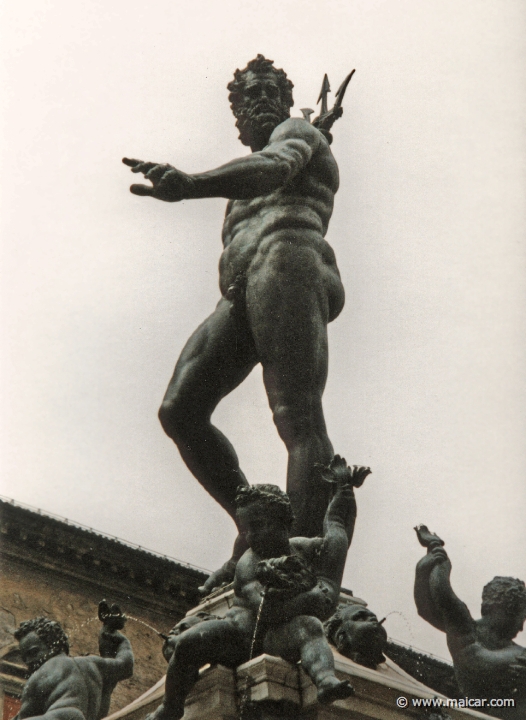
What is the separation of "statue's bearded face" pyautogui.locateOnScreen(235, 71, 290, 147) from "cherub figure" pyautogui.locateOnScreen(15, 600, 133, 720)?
279 centimetres

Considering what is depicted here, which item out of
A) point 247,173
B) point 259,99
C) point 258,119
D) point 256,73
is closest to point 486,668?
point 247,173

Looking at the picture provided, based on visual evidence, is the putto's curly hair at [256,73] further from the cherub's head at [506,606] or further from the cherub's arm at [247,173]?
the cherub's head at [506,606]

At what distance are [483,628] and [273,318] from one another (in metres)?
1.86

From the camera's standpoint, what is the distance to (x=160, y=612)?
28.0 meters

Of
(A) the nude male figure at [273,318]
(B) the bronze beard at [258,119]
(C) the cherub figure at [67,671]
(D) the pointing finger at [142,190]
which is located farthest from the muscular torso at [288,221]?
(C) the cherub figure at [67,671]

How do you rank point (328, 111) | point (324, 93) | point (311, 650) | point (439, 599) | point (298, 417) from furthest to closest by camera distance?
point (324, 93) → point (328, 111) → point (298, 417) → point (439, 599) → point (311, 650)

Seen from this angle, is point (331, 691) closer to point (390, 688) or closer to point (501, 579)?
point (390, 688)

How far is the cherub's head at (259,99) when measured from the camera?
7.38 m

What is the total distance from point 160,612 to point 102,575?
4.88 ft

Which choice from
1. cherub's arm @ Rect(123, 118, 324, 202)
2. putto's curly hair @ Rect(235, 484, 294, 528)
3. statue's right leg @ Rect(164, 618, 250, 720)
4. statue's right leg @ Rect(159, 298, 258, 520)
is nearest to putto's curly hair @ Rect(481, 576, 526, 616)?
statue's right leg @ Rect(159, 298, 258, 520)

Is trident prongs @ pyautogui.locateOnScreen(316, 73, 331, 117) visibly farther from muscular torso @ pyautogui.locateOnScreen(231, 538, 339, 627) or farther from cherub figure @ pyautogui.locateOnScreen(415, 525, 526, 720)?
muscular torso @ pyautogui.locateOnScreen(231, 538, 339, 627)

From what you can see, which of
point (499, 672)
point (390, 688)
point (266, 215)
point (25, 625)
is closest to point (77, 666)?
point (25, 625)

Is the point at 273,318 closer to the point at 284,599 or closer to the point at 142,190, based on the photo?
the point at 142,190

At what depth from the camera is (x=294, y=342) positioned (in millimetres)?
6688
